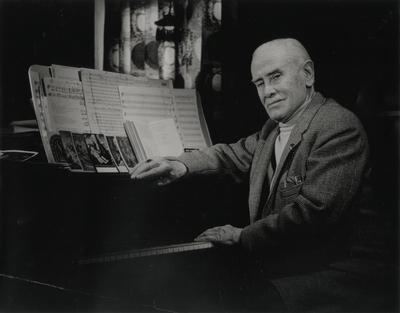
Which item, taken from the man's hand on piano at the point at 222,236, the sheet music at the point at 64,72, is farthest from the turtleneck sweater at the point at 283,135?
Result: the sheet music at the point at 64,72

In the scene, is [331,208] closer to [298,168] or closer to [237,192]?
[298,168]

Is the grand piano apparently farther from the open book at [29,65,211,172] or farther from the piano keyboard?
the open book at [29,65,211,172]

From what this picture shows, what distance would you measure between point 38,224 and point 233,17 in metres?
1.55

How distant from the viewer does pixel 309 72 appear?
1.81 meters

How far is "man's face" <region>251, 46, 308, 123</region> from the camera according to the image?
1.80 metres

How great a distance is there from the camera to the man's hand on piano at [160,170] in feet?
5.92

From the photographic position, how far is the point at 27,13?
2.48 metres

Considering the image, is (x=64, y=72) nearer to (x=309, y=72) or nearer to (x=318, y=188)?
(x=309, y=72)

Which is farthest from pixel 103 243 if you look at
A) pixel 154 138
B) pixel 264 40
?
pixel 264 40

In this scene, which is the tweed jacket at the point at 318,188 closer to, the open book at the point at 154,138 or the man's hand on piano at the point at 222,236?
the man's hand on piano at the point at 222,236

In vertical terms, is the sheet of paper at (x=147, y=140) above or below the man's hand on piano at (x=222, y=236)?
above

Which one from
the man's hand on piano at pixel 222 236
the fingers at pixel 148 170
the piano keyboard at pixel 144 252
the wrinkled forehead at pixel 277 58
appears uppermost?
the wrinkled forehead at pixel 277 58

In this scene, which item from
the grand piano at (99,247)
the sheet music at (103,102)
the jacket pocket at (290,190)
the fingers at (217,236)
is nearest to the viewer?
the grand piano at (99,247)

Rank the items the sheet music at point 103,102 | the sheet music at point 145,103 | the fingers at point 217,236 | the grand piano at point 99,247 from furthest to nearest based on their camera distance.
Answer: the sheet music at point 145,103 < the sheet music at point 103,102 < the fingers at point 217,236 < the grand piano at point 99,247
